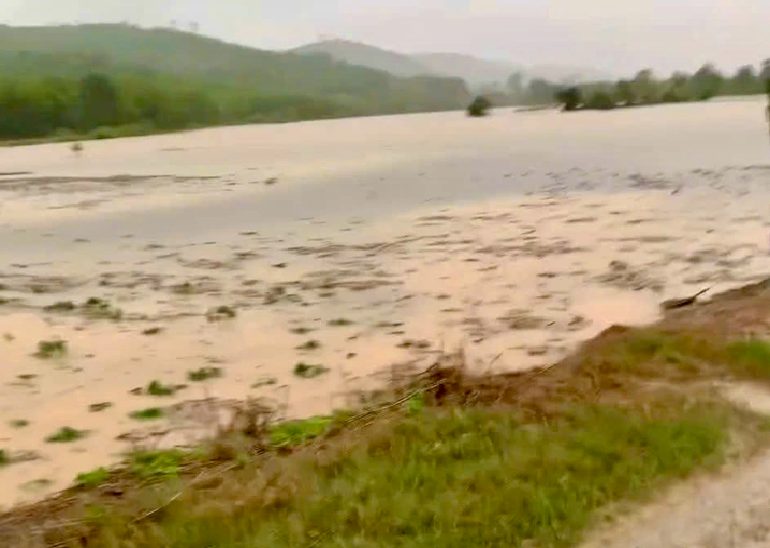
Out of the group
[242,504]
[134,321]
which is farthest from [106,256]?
[242,504]

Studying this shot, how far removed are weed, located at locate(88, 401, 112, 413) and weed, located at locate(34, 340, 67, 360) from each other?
5.37 feet

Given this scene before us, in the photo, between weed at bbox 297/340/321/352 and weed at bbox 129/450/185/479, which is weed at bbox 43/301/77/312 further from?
weed at bbox 129/450/185/479

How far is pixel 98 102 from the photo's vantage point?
63312 millimetres

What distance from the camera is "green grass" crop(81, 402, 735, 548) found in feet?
14.1

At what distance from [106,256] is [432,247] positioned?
16.2 ft

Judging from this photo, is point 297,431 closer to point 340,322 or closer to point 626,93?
point 340,322

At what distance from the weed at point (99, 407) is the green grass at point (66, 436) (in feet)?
1.35

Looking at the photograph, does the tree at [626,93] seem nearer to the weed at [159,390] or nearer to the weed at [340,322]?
the weed at [340,322]

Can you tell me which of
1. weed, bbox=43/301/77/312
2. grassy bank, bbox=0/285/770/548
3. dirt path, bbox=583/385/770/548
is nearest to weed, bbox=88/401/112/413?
grassy bank, bbox=0/285/770/548

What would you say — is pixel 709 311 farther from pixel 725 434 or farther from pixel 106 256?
pixel 106 256

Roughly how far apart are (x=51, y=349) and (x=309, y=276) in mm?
4143

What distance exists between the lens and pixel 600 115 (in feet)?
180

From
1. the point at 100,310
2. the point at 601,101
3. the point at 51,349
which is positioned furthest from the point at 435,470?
the point at 601,101

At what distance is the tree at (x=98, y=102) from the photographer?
62.4m
